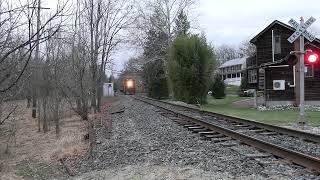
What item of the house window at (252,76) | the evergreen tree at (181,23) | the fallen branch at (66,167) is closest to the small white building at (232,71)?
the evergreen tree at (181,23)

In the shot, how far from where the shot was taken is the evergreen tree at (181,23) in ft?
196

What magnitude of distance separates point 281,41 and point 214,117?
17966mm

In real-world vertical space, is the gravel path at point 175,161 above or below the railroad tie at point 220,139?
below

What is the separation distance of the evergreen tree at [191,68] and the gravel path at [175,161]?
948 inches

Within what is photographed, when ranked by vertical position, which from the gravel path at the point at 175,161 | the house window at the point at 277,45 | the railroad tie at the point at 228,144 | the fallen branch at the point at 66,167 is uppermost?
the house window at the point at 277,45

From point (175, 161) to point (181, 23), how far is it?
1980 inches

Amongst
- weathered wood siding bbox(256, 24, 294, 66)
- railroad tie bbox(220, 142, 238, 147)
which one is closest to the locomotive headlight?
weathered wood siding bbox(256, 24, 294, 66)

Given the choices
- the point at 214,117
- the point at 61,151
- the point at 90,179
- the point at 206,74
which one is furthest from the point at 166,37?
the point at 90,179

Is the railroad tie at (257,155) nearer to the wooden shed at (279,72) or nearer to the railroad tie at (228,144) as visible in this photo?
the railroad tie at (228,144)

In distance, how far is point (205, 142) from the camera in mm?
13266

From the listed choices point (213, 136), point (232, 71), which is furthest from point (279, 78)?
point (232, 71)

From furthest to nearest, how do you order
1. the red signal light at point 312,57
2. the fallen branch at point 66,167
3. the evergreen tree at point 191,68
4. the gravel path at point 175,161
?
the evergreen tree at point 191,68 < the red signal light at point 312,57 < the fallen branch at point 66,167 < the gravel path at point 175,161

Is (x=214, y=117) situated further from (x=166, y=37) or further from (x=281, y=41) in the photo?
(x=166, y=37)

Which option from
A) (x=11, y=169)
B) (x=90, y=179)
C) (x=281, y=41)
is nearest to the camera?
(x=90, y=179)
